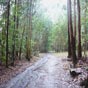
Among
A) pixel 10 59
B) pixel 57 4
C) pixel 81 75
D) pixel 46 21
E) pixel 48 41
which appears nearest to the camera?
pixel 81 75

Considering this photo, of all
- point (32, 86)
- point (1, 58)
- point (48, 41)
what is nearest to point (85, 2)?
point (1, 58)

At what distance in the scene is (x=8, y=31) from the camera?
1861cm

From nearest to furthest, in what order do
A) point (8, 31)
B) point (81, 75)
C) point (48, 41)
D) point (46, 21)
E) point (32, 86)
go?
1. point (32, 86)
2. point (81, 75)
3. point (8, 31)
4. point (46, 21)
5. point (48, 41)

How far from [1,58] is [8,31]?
8.32 feet

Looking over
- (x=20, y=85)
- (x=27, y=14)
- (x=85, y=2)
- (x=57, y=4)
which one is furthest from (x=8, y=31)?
(x=57, y=4)

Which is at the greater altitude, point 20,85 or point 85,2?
point 85,2

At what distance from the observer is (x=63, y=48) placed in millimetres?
64375

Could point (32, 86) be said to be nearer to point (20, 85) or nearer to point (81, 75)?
point (20, 85)

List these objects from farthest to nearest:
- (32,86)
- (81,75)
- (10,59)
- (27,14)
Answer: (27,14) → (10,59) → (81,75) → (32,86)

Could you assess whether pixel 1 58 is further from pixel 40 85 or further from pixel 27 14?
pixel 27 14

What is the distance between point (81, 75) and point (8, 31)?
914 cm

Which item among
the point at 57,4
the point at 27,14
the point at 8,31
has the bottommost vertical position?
the point at 8,31

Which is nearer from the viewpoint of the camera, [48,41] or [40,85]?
[40,85]

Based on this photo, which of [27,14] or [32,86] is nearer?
[32,86]
